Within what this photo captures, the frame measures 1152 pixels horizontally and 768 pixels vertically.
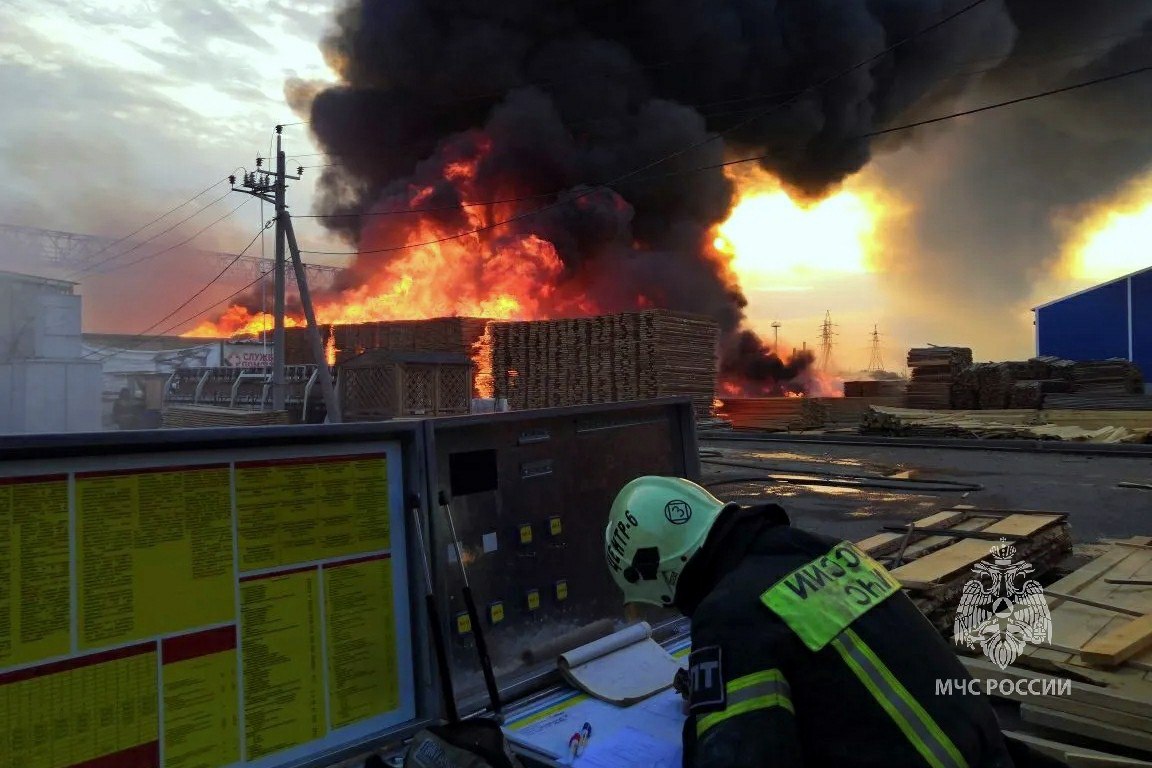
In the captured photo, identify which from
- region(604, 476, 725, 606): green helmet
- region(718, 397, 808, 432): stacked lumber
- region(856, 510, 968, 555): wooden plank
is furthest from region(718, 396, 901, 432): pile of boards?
region(604, 476, 725, 606): green helmet

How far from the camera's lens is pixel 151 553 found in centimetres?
180

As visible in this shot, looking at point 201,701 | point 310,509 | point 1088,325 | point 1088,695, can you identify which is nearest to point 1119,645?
point 1088,695

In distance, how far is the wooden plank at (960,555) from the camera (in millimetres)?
4125

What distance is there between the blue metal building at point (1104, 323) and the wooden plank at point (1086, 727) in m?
23.9

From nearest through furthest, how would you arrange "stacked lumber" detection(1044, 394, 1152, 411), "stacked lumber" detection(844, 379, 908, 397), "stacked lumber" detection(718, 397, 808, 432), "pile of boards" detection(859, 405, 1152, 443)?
"pile of boards" detection(859, 405, 1152, 443) → "stacked lumber" detection(1044, 394, 1152, 411) → "stacked lumber" detection(718, 397, 808, 432) → "stacked lumber" detection(844, 379, 908, 397)

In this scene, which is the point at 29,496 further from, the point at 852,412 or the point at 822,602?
the point at 852,412

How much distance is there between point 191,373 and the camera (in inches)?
959

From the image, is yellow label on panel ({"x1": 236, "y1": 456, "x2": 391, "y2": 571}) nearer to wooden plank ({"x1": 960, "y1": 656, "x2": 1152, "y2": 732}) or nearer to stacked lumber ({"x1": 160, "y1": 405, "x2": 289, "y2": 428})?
wooden plank ({"x1": 960, "y1": 656, "x2": 1152, "y2": 732})

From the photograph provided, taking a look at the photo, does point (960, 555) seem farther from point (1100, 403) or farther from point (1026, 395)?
point (1026, 395)

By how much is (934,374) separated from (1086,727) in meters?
17.7

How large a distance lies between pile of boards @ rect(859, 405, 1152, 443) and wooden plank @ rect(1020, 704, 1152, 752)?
12.8 meters

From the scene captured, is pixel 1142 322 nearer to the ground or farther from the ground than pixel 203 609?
farther from the ground

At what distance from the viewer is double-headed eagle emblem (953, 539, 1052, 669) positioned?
333 centimetres

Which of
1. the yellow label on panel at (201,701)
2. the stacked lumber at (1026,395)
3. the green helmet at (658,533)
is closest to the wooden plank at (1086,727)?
the green helmet at (658,533)
